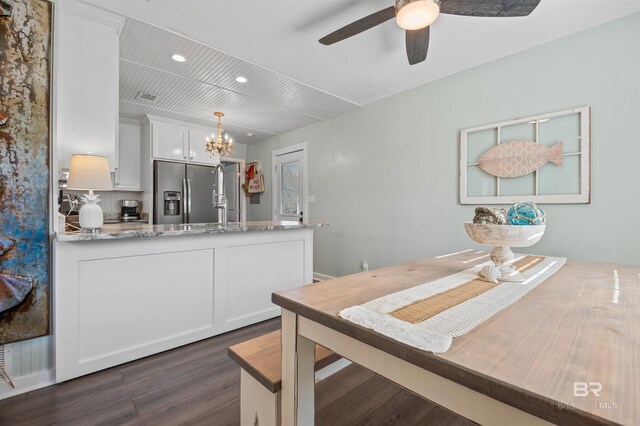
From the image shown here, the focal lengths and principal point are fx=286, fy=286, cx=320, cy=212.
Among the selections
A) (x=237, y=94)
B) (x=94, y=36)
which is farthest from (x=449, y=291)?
(x=237, y=94)

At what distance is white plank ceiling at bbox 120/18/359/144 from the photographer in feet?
7.89

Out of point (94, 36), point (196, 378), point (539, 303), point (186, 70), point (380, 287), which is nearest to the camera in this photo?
point (539, 303)

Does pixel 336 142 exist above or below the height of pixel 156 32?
below

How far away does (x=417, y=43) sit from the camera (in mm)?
1905

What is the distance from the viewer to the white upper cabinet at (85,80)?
74.1 inches

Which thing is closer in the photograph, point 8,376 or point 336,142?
point 8,376

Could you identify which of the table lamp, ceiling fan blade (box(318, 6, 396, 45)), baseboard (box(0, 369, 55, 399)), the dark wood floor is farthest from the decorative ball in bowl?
baseboard (box(0, 369, 55, 399))

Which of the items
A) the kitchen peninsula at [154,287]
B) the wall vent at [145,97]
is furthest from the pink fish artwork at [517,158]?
the wall vent at [145,97]

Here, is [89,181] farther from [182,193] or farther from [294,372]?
[182,193]

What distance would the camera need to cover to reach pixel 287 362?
84cm

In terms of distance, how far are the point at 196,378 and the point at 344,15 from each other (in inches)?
103

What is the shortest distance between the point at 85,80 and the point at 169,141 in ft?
7.93

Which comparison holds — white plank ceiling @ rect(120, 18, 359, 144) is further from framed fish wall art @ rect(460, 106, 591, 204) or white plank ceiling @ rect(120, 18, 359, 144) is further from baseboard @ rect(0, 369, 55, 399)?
baseboard @ rect(0, 369, 55, 399)

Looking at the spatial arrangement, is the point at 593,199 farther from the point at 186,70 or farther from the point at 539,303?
the point at 186,70
